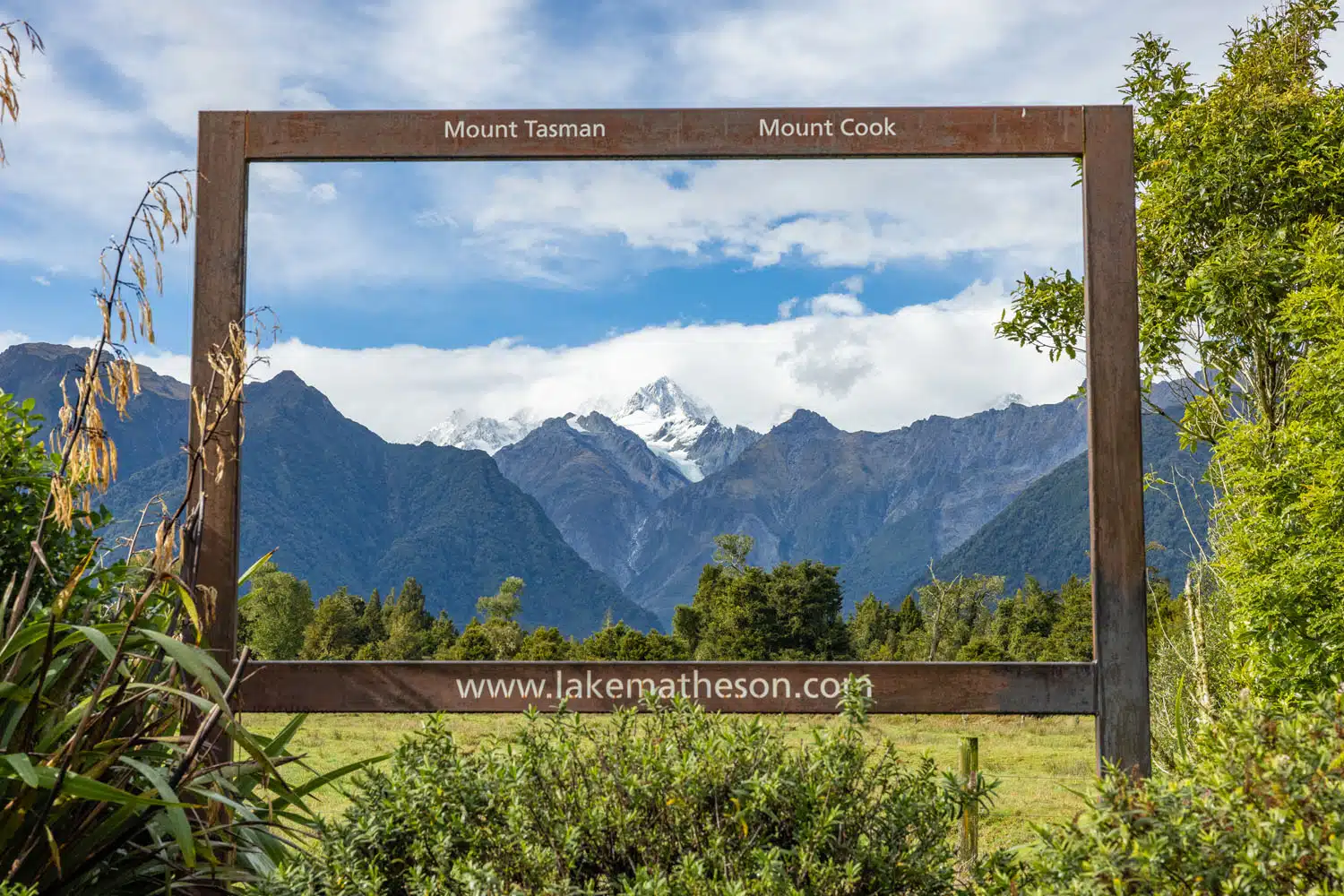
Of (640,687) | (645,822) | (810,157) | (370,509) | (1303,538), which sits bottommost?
(645,822)

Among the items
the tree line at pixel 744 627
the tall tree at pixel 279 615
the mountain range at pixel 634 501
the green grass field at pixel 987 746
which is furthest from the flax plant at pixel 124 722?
the mountain range at pixel 634 501

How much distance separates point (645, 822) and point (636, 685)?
1.53m

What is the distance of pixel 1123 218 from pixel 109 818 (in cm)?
383

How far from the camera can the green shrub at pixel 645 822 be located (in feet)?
7.41

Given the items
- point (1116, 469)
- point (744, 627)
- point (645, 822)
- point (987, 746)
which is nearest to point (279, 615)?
point (744, 627)

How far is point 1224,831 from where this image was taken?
2047 millimetres

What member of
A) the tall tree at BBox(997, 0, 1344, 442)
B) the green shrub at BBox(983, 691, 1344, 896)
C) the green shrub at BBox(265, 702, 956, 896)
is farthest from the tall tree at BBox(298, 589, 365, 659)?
the green shrub at BBox(983, 691, 1344, 896)

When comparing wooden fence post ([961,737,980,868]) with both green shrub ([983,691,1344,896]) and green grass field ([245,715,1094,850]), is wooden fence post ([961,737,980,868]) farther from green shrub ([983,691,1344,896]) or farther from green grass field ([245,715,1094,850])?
green shrub ([983,691,1344,896])

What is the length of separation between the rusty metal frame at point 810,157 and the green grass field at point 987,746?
76.1 inches

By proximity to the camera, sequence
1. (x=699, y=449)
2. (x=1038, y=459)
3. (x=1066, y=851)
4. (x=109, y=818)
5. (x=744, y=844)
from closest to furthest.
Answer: (x=1066, y=851) < (x=744, y=844) < (x=109, y=818) < (x=1038, y=459) < (x=699, y=449)

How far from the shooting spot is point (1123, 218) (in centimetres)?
412

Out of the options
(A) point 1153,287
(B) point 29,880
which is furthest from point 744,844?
(A) point 1153,287

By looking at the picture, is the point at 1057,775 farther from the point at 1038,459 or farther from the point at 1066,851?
the point at 1038,459

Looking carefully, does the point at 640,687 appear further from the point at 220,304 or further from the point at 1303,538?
the point at 1303,538
